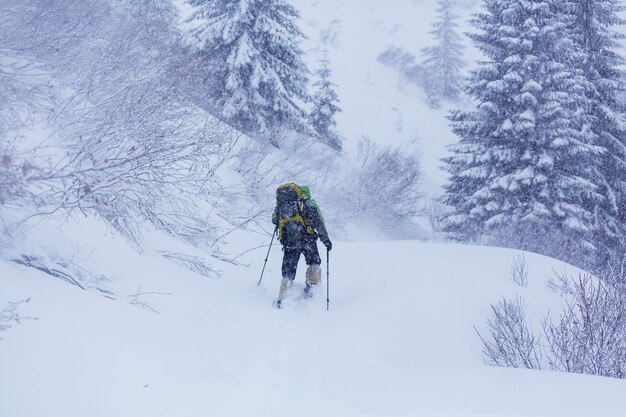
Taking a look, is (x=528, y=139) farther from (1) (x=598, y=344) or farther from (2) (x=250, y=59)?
(1) (x=598, y=344)

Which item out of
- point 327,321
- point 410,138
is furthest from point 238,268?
point 410,138

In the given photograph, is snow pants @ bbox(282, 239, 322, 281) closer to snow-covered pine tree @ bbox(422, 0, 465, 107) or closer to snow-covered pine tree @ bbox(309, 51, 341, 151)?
snow-covered pine tree @ bbox(309, 51, 341, 151)

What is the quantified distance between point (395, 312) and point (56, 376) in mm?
3702

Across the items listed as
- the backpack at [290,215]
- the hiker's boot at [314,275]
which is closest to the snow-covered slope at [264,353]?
the hiker's boot at [314,275]

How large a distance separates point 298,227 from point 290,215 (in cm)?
22

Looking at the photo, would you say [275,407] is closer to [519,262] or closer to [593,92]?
[519,262]

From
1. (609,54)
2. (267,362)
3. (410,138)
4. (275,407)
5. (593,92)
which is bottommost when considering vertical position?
(275,407)

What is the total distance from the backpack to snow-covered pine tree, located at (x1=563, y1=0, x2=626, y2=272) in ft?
39.5

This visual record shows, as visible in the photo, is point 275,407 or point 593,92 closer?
point 275,407

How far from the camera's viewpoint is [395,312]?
5348 mm

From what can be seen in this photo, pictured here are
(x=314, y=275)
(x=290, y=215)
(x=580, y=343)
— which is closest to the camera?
(x=580, y=343)

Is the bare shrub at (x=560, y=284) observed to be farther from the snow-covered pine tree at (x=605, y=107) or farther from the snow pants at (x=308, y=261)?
the snow-covered pine tree at (x=605, y=107)

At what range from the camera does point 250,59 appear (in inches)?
645

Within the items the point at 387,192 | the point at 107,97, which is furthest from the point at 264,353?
the point at 387,192
